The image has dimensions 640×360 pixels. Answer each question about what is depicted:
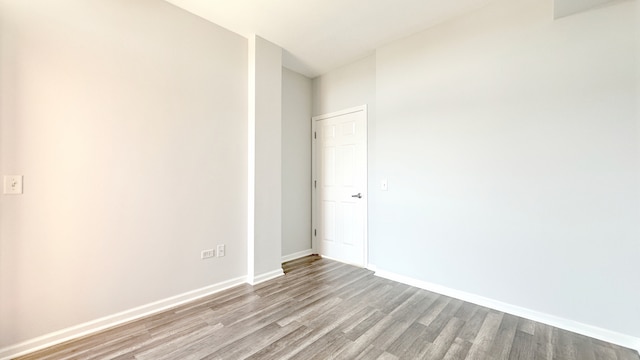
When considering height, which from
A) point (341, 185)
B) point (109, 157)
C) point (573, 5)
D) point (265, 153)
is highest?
point (573, 5)

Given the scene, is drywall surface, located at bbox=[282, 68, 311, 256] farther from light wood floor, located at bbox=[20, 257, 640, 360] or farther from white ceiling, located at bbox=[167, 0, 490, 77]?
light wood floor, located at bbox=[20, 257, 640, 360]

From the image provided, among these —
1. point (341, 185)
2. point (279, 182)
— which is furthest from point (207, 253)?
point (341, 185)

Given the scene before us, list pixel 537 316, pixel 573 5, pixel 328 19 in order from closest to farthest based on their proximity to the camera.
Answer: pixel 573 5
pixel 537 316
pixel 328 19

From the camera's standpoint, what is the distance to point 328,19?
8.83 ft

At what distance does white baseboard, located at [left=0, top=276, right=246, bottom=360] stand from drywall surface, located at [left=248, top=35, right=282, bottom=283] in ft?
1.97

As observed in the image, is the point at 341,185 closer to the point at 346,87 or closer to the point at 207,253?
the point at 346,87

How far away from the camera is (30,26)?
71.1 inches

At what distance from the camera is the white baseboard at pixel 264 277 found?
3004mm

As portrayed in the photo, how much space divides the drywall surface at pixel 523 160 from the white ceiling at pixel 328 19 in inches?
8.9

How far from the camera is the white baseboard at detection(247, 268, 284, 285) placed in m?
3.00

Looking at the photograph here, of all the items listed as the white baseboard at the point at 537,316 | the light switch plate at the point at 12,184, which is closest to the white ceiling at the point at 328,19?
the light switch plate at the point at 12,184

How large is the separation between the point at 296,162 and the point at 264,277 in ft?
5.62

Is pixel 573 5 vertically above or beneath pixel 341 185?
above

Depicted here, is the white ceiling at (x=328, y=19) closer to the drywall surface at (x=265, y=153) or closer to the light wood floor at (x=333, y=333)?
the drywall surface at (x=265, y=153)
